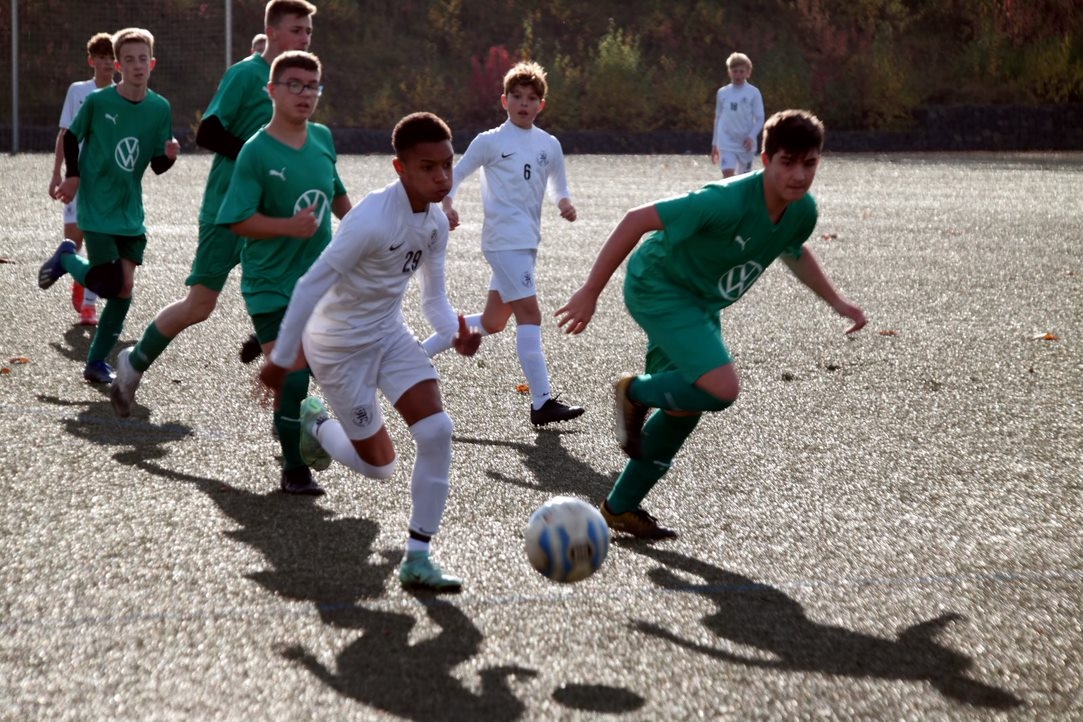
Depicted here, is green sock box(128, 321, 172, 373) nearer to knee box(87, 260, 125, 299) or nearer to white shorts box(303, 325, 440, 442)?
knee box(87, 260, 125, 299)

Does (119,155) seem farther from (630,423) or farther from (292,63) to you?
(630,423)

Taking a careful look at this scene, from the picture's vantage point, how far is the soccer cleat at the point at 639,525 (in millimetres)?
5383

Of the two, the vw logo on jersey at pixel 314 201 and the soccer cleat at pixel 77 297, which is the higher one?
the vw logo on jersey at pixel 314 201

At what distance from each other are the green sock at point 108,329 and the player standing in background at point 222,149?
1.29m

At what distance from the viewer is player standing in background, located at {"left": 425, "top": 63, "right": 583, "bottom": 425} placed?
26.3ft

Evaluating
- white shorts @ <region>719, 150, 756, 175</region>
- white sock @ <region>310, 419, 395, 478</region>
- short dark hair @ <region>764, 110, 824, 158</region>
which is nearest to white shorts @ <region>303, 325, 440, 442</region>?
white sock @ <region>310, 419, 395, 478</region>

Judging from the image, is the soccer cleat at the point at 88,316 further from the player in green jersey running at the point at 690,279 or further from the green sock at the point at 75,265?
the player in green jersey running at the point at 690,279

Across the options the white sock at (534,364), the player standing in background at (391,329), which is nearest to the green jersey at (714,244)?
the player standing in background at (391,329)

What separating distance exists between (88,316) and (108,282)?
1.74 metres

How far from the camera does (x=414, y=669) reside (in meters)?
4.05

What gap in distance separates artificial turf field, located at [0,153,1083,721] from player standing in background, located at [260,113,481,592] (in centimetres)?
27

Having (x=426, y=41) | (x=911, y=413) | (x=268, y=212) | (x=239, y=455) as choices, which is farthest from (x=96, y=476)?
(x=426, y=41)

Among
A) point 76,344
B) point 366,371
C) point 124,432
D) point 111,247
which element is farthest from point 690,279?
point 76,344

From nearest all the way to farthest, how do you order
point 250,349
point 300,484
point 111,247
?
point 300,484
point 250,349
point 111,247
